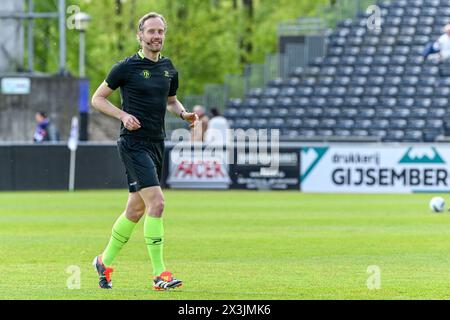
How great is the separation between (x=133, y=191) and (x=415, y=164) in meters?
23.7

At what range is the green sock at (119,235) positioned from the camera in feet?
43.2

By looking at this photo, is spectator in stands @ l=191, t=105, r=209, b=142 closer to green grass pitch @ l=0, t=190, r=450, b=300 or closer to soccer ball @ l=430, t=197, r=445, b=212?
green grass pitch @ l=0, t=190, r=450, b=300

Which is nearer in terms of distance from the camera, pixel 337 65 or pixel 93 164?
pixel 93 164

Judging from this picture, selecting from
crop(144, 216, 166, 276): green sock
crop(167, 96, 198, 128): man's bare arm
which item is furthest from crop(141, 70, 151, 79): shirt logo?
crop(144, 216, 166, 276): green sock

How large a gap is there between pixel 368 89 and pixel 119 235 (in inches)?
1321

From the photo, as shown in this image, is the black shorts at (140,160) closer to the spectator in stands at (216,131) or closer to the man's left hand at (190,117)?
the man's left hand at (190,117)

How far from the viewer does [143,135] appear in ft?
42.7

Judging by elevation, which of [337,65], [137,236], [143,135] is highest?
[337,65]

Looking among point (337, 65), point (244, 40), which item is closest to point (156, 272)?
point (337, 65)

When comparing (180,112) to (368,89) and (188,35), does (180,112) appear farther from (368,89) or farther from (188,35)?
(188,35)

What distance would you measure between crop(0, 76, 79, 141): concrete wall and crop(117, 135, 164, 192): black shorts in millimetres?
33657
